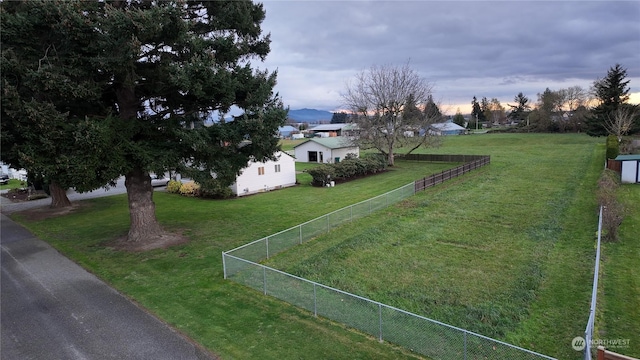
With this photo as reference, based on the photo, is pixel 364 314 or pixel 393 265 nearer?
pixel 364 314

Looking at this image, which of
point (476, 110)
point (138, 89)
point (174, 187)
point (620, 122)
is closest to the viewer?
point (138, 89)

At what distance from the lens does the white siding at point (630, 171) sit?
90.8 feet

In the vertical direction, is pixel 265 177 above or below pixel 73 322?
above

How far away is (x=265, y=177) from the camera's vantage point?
3259 cm

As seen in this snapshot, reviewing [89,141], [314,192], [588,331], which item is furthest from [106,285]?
[314,192]

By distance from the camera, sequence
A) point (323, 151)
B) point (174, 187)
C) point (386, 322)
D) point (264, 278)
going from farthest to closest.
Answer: point (323, 151) < point (174, 187) < point (264, 278) < point (386, 322)

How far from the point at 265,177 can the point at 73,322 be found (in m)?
22.3

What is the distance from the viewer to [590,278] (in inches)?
493

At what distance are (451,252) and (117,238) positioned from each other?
53.1 ft

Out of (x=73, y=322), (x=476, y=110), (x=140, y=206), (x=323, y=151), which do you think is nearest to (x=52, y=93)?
(x=140, y=206)

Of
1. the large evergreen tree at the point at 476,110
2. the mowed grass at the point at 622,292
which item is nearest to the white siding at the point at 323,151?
the mowed grass at the point at 622,292

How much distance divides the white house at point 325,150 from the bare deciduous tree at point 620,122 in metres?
34.8

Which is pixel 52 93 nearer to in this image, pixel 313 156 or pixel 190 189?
pixel 190 189

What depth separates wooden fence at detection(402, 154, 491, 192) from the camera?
97.4 ft
